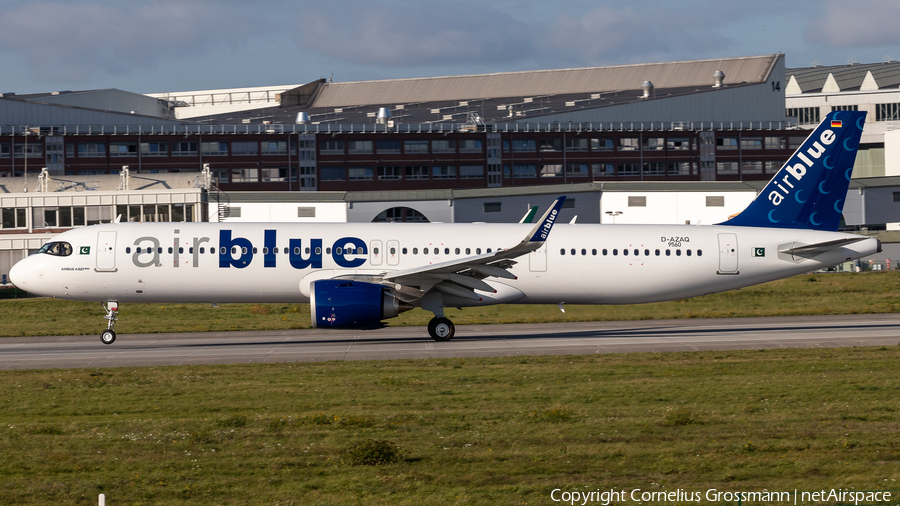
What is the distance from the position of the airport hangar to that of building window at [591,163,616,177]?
20 cm

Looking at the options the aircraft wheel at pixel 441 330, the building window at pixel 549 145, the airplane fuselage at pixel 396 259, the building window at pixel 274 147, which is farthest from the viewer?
the building window at pixel 549 145

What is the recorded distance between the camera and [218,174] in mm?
114062

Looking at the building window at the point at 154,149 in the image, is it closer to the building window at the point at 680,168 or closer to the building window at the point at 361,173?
the building window at the point at 361,173

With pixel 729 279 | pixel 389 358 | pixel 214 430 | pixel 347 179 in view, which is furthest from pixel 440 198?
pixel 214 430

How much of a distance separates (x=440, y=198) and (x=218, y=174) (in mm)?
46490

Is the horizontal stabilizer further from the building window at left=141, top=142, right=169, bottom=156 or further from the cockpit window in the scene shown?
the building window at left=141, top=142, right=169, bottom=156

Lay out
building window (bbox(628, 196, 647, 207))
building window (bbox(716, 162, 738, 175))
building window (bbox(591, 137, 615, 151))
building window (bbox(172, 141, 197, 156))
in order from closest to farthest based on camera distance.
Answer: building window (bbox(628, 196, 647, 207)), building window (bbox(172, 141, 197, 156)), building window (bbox(591, 137, 615, 151)), building window (bbox(716, 162, 738, 175))

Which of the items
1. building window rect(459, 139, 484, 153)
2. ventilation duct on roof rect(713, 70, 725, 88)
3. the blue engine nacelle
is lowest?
the blue engine nacelle

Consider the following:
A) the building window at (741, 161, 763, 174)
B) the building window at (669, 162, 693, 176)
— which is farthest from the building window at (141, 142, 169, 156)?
the building window at (741, 161, 763, 174)

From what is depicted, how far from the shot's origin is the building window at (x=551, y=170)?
121000 mm

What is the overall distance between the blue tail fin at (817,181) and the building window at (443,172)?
84776 mm

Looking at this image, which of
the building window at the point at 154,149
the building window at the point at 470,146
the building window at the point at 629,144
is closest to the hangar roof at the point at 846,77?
the building window at the point at 629,144

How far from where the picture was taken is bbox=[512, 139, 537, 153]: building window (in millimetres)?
119938

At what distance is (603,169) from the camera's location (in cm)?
12312
